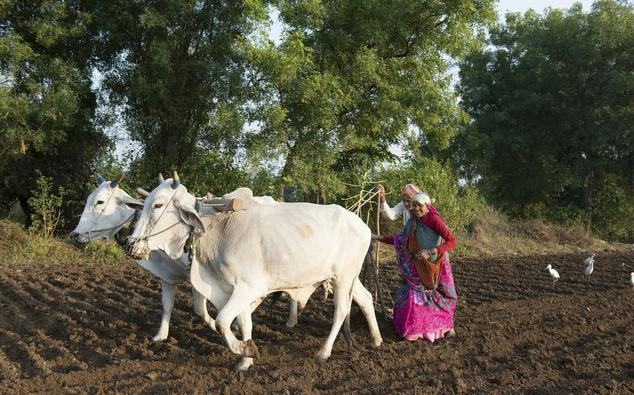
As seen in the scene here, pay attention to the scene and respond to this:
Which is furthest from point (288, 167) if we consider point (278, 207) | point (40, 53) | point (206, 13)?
point (278, 207)

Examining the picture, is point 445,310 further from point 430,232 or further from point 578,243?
point 578,243

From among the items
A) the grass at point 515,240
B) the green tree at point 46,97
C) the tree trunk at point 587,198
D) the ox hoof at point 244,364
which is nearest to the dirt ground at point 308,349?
the ox hoof at point 244,364

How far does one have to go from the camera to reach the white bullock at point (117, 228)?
20.1ft

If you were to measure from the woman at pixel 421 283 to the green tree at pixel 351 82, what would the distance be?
746cm

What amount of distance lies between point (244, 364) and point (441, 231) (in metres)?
2.30

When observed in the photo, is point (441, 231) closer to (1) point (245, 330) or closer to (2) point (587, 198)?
(1) point (245, 330)

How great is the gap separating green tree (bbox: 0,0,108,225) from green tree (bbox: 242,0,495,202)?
407 cm

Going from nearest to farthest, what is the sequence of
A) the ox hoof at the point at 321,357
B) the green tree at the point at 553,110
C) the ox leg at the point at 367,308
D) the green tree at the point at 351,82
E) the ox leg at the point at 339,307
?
the ox hoof at the point at 321,357 → the ox leg at the point at 339,307 → the ox leg at the point at 367,308 → the green tree at the point at 351,82 → the green tree at the point at 553,110

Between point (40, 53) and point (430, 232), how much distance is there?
37.9 ft

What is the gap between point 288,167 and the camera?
14.5 meters

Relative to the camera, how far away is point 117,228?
20.7ft

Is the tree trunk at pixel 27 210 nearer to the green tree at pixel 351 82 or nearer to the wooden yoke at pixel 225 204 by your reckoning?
the green tree at pixel 351 82

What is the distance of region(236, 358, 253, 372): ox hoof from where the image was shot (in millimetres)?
4984

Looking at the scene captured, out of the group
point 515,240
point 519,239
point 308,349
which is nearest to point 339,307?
point 308,349
